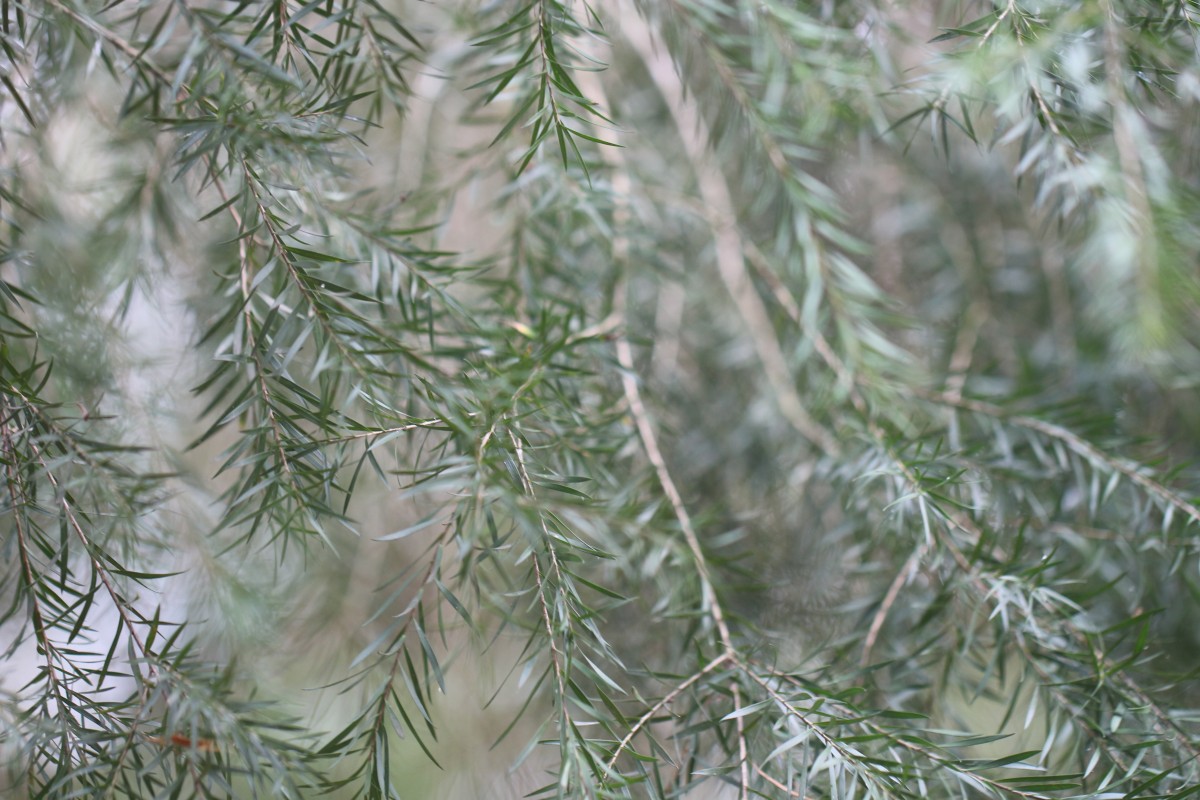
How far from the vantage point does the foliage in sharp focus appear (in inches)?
17.1

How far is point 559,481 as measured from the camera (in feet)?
1.52

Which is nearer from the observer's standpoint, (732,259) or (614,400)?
(614,400)

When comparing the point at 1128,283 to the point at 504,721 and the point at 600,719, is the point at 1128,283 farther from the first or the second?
the point at 504,721

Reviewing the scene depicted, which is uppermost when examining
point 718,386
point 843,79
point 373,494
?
point 843,79

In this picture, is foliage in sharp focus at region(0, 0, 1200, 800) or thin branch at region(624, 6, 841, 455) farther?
thin branch at region(624, 6, 841, 455)

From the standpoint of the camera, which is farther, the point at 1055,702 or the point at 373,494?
the point at 373,494

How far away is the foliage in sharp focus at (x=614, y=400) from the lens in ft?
1.43

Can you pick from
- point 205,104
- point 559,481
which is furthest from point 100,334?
point 559,481

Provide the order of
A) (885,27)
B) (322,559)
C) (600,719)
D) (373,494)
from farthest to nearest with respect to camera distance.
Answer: (373,494)
(322,559)
(885,27)
(600,719)

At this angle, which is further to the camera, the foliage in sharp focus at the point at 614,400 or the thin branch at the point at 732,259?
the thin branch at the point at 732,259

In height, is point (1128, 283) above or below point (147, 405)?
above

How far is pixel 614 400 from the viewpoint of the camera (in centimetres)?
66

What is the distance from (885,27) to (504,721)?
840 millimetres

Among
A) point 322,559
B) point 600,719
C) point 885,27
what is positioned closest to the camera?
point 600,719
